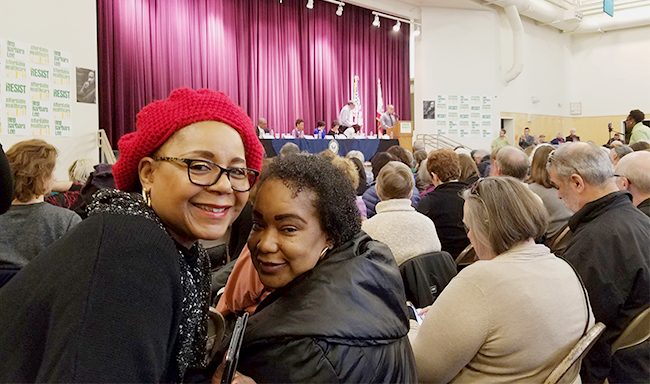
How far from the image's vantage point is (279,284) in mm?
1188

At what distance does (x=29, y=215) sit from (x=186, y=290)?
1.88 metres

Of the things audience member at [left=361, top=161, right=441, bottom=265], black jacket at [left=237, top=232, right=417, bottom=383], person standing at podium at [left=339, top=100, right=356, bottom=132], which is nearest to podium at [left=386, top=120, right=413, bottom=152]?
person standing at podium at [left=339, top=100, right=356, bottom=132]

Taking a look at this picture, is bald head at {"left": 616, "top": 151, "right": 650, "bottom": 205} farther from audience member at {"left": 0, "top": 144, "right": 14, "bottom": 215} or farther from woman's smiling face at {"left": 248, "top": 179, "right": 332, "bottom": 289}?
audience member at {"left": 0, "top": 144, "right": 14, "bottom": 215}

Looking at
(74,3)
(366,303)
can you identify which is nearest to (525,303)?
(366,303)

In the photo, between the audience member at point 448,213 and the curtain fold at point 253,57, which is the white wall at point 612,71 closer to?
the curtain fold at point 253,57

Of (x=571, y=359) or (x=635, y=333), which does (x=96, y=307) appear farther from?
(x=635, y=333)

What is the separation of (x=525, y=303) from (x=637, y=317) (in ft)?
2.51

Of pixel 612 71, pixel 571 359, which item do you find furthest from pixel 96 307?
pixel 612 71

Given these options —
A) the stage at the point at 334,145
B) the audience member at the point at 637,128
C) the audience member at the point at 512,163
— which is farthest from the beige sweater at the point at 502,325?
the stage at the point at 334,145

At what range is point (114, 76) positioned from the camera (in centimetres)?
902

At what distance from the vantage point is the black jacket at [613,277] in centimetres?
193

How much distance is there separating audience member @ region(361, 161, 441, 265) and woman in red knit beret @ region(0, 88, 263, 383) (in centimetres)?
152

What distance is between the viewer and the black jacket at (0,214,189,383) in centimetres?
69

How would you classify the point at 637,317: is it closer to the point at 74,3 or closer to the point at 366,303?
the point at 366,303
